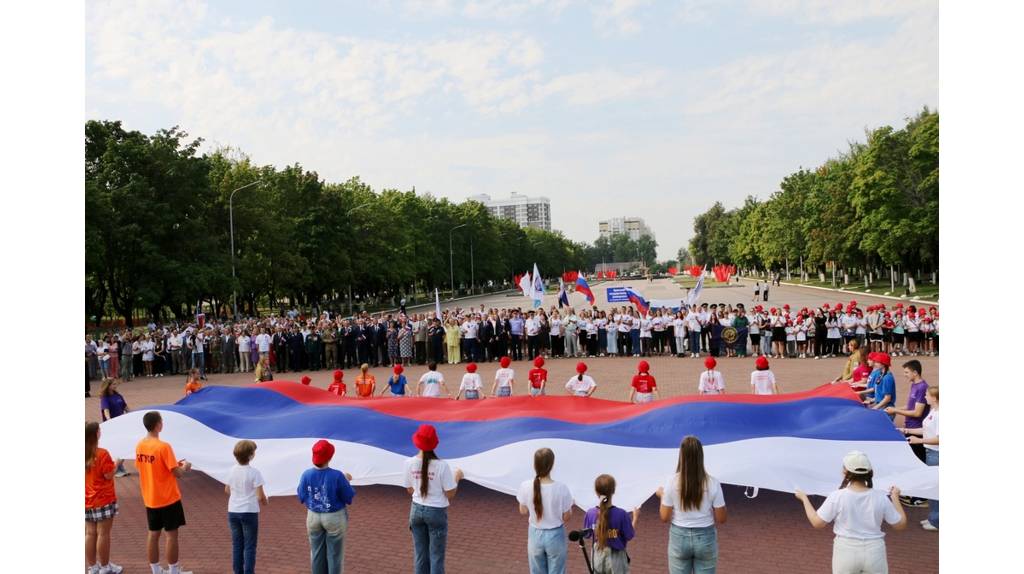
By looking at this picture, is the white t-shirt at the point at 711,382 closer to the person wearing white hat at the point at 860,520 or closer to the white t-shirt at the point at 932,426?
the white t-shirt at the point at 932,426

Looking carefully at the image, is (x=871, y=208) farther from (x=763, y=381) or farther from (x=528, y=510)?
(x=528, y=510)

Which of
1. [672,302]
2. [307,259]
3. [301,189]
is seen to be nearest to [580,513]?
[672,302]

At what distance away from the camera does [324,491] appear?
6.86 metres

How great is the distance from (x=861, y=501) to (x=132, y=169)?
39297mm

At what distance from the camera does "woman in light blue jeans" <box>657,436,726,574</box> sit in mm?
5938

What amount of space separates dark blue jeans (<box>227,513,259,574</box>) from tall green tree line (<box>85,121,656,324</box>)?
94.7 ft

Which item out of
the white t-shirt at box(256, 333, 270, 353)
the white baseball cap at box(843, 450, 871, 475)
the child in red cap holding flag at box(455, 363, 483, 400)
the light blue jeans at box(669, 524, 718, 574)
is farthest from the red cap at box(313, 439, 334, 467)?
the white t-shirt at box(256, 333, 270, 353)

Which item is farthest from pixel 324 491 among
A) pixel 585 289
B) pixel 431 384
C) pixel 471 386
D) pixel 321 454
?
pixel 585 289

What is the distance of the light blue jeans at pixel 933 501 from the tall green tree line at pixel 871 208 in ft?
138

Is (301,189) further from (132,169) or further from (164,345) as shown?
(164,345)

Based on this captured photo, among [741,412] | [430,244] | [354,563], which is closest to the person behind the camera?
[354,563]

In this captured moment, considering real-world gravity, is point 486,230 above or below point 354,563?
above

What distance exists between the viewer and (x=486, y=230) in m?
94.9

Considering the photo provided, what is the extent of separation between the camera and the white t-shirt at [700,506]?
5955 mm
